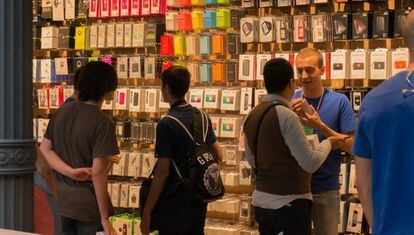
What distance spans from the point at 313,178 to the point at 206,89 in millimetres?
2848

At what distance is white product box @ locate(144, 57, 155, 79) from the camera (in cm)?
750

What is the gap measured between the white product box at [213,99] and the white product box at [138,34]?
1001 millimetres

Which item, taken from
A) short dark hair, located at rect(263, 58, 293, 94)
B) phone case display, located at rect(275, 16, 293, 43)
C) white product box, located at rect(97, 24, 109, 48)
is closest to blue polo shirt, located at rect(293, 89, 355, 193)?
short dark hair, located at rect(263, 58, 293, 94)

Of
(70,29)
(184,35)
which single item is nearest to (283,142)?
(184,35)

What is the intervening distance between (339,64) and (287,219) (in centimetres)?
260

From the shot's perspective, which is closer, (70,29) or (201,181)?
(201,181)

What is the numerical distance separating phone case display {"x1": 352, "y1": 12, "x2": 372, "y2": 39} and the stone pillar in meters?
3.33

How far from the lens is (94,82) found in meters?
4.03

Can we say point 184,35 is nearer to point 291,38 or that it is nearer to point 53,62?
point 291,38

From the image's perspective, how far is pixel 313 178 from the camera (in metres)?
4.41

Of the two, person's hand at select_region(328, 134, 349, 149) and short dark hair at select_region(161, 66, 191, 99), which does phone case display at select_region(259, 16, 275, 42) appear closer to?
short dark hair at select_region(161, 66, 191, 99)

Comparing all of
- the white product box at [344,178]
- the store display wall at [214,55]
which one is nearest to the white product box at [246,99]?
the store display wall at [214,55]

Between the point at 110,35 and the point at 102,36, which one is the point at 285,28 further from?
the point at 102,36

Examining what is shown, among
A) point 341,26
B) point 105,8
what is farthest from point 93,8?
point 341,26
